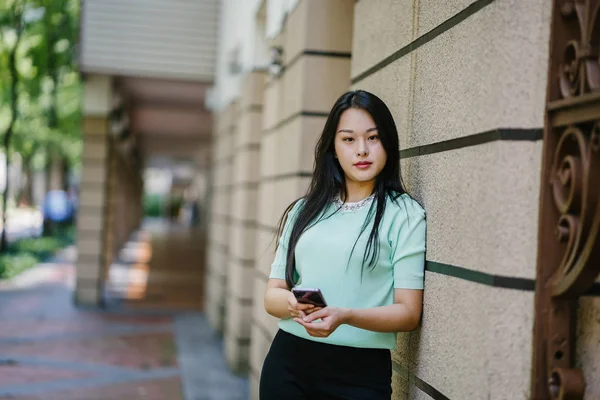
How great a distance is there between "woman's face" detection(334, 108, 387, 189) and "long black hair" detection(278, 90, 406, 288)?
2 cm

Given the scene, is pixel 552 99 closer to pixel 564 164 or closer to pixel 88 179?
pixel 564 164

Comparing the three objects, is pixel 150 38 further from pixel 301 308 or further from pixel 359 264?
pixel 301 308

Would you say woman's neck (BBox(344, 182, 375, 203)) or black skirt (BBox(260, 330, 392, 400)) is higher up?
woman's neck (BBox(344, 182, 375, 203))

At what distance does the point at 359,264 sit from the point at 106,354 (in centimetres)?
735

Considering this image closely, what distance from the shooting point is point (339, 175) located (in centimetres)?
298

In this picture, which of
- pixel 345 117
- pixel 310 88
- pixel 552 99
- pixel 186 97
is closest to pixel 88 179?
pixel 186 97

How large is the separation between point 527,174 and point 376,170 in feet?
2.42

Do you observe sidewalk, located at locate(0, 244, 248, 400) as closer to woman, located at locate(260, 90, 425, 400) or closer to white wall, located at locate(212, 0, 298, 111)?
white wall, located at locate(212, 0, 298, 111)

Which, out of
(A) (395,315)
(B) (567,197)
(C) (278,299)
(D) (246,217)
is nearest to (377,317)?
(A) (395,315)

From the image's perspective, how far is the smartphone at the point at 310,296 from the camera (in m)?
2.40

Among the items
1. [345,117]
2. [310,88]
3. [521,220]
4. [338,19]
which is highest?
[338,19]

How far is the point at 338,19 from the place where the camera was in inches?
199

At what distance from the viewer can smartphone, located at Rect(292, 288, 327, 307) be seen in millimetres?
2400

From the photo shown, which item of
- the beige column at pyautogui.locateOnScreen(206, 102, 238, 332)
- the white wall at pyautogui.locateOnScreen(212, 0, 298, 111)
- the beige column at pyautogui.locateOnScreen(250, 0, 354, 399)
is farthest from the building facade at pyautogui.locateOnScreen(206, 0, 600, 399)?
the beige column at pyautogui.locateOnScreen(206, 102, 238, 332)
